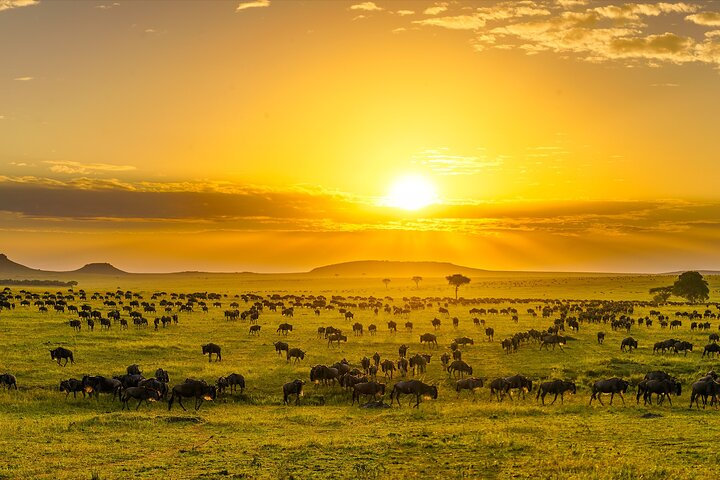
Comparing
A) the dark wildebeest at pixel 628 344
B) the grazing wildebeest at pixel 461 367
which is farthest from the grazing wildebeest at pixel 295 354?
the dark wildebeest at pixel 628 344

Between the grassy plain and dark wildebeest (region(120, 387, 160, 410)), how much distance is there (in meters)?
0.58

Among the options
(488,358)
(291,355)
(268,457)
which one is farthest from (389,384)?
(268,457)

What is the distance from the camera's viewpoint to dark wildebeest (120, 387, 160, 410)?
3003 centimetres

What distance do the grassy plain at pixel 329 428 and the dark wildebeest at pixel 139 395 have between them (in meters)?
0.58

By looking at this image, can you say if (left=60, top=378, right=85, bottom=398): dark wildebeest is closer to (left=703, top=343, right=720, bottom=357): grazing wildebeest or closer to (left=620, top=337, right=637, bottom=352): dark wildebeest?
(left=620, top=337, right=637, bottom=352): dark wildebeest

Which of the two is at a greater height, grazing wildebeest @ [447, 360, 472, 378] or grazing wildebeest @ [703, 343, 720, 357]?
grazing wildebeest @ [703, 343, 720, 357]

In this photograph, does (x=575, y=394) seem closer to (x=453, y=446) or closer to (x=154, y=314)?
(x=453, y=446)

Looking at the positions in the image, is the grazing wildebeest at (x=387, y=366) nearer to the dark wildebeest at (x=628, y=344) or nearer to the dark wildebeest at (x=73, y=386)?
the dark wildebeest at (x=73, y=386)

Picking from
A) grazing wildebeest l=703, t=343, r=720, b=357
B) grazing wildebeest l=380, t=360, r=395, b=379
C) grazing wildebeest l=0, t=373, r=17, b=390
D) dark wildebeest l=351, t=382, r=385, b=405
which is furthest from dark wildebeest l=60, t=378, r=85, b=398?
grazing wildebeest l=703, t=343, r=720, b=357

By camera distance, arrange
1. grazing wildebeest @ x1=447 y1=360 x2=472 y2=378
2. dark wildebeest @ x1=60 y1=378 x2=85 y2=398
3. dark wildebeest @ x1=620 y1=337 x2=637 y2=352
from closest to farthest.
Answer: dark wildebeest @ x1=60 y1=378 x2=85 y2=398 < grazing wildebeest @ x1=447 y1=360 x2=472 y2=378 < dark wildebeest @ x1=620 y1=337 x2=637 y2=352

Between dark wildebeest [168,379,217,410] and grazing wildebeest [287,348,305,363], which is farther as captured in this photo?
grazing wildebeest [287,348,305,363]

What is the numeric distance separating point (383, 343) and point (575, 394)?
22.7 meters

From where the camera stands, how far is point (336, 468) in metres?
19.5

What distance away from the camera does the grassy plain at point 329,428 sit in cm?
1955
